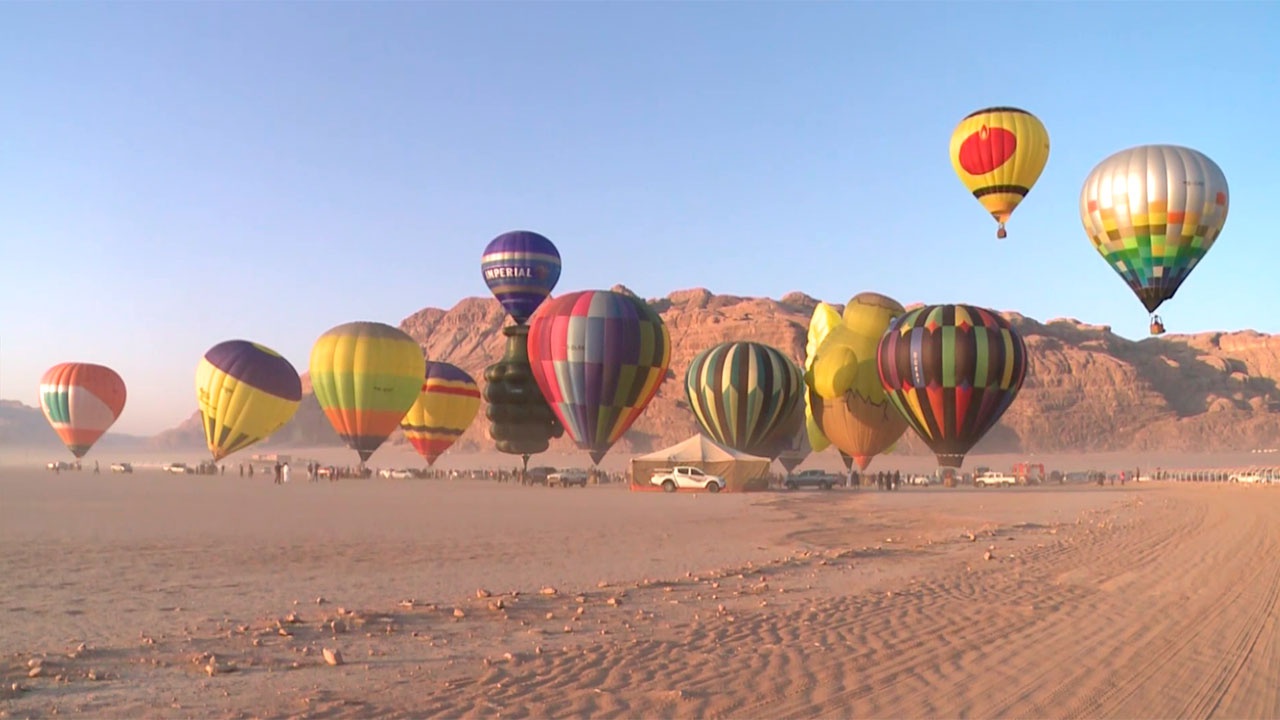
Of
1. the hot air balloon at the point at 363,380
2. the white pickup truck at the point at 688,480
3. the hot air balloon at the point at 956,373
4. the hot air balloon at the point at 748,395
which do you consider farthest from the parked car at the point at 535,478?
the hot air balloon at the point at 956,373

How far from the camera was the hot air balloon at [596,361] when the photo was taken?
127 ft

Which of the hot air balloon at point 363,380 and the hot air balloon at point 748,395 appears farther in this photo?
the hot air balloon at point 363,380

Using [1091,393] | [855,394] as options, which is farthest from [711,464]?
[1091,393]

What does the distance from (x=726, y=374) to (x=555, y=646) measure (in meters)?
33.5

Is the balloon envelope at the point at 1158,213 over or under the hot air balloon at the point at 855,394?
over

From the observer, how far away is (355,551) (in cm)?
1627

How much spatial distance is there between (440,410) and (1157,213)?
3767cm

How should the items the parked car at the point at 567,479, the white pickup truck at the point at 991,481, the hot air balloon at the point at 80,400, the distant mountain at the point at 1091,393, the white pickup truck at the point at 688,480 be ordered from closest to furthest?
1. the white pickup truck at the point at 688,480
2. the parked car at the point at 567,479
3. the white pickup truck at the point at 991,481
4. the hot air balloon at the point at 80,400
5. the distant mountain at the point at 1091,393

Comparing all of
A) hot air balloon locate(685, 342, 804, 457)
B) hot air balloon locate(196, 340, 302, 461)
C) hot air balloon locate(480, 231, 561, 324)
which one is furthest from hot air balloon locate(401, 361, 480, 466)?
hot air balloon locate(685, 342, 804, 457)

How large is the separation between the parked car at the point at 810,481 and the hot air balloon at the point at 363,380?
18.6 meters

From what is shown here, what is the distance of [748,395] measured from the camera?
4144 centimetres

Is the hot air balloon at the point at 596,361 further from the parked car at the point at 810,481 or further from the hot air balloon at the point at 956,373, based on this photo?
the hot air balloon at the point at 956,373

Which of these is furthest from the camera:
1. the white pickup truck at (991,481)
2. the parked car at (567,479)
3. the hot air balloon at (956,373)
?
the white pickup truck at (991,481)

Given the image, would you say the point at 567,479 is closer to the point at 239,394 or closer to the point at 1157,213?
the point at 239,394
